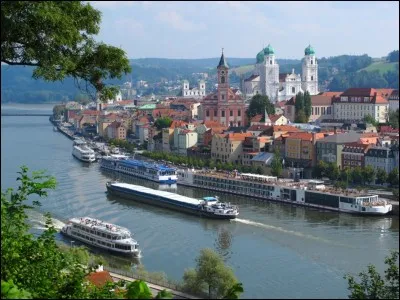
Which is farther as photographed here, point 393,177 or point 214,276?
point 393,177

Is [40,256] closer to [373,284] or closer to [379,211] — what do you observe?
[373,284]

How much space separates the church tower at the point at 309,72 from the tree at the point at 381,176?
11828mm

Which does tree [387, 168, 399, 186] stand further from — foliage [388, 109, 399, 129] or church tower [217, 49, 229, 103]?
church tower [217, 49, 229, 103]

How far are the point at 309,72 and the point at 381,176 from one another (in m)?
12.1

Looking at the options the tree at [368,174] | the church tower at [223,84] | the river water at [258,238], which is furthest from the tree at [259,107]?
the tree at [368,174]

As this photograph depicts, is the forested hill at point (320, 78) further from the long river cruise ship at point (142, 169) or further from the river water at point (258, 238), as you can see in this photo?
the river water at point (258, 238)

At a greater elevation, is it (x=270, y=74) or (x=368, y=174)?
(x=270, y=74)

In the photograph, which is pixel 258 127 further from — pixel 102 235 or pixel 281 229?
pixel 102 235

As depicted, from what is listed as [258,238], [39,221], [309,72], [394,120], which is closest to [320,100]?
[394,120]

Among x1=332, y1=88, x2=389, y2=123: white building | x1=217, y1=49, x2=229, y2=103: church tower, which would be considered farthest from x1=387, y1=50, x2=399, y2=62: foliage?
x1=217, y1=49, x2=229, y2=103: church tower

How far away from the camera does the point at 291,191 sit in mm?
8914

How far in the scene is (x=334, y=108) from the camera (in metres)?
16.6

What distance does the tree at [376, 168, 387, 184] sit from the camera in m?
9.40

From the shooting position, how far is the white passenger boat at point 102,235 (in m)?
6.08
